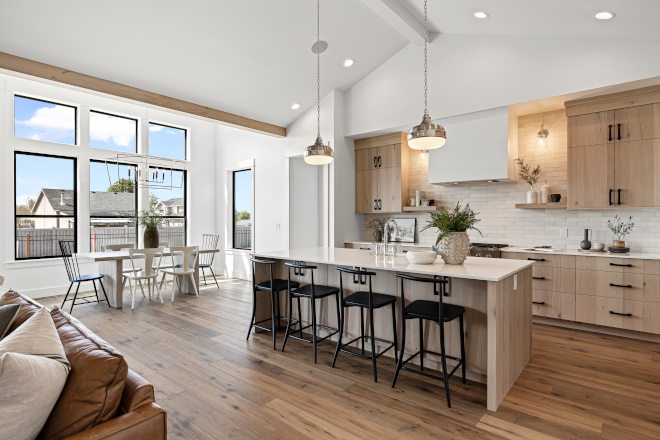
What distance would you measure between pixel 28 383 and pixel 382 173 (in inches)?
218

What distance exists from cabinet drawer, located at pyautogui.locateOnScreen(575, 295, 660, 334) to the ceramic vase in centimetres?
594

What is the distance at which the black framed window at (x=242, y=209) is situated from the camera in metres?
7.78

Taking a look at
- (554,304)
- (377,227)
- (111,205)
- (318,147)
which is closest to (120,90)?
(318,147)

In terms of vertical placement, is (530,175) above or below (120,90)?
below

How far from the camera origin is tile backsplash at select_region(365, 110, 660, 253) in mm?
4348

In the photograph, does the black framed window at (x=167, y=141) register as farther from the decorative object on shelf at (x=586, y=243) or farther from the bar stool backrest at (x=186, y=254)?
the decorative object on shelf at (x=586, y=243)

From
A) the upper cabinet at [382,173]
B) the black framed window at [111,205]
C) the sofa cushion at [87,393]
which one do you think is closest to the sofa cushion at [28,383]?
the sofa cushion at [87,393]

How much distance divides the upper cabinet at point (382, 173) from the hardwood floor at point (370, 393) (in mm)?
2864

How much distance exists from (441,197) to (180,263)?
4.67 metres

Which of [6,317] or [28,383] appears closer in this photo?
[28,383]

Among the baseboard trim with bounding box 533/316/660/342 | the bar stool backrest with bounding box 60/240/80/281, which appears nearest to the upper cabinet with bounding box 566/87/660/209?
the baseboard trim with bounding box 533/316/660/342

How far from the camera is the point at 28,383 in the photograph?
3.52 feet

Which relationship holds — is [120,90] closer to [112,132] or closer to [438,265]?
[112,132]

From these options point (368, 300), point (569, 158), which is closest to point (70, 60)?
point (368, 300)
